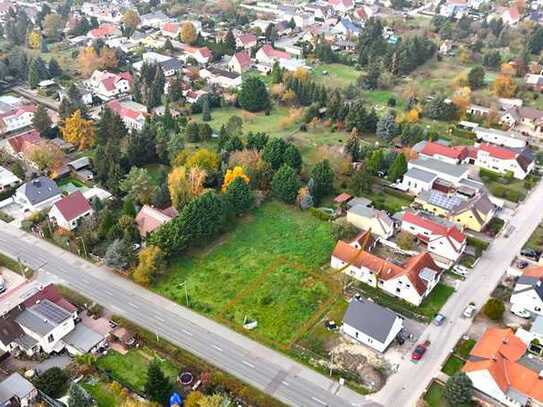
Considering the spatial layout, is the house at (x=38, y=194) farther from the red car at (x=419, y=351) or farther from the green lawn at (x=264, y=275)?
the red car at (x=419, y=351)

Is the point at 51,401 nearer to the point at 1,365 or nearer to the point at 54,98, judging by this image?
the point at 1,365

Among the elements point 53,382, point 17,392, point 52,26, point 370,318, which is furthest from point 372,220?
point 52,26

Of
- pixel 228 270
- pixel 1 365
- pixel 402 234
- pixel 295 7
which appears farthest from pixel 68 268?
pixel 295 7

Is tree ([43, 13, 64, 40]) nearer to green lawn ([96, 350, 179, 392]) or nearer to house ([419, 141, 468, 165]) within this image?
house ([419, 141, 468, 165])

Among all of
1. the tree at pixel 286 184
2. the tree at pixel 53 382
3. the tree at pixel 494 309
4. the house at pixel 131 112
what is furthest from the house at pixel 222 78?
the tree at pixel 53 382

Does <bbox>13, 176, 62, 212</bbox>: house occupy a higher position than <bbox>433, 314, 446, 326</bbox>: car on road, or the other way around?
<bbox>433, 314, 446, 326</bbox>: car on road

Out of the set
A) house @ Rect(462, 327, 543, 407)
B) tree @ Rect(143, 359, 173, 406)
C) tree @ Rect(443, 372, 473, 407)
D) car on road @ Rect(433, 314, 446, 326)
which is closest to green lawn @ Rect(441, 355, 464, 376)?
house @ Rect(462, 327, 543, 407)
